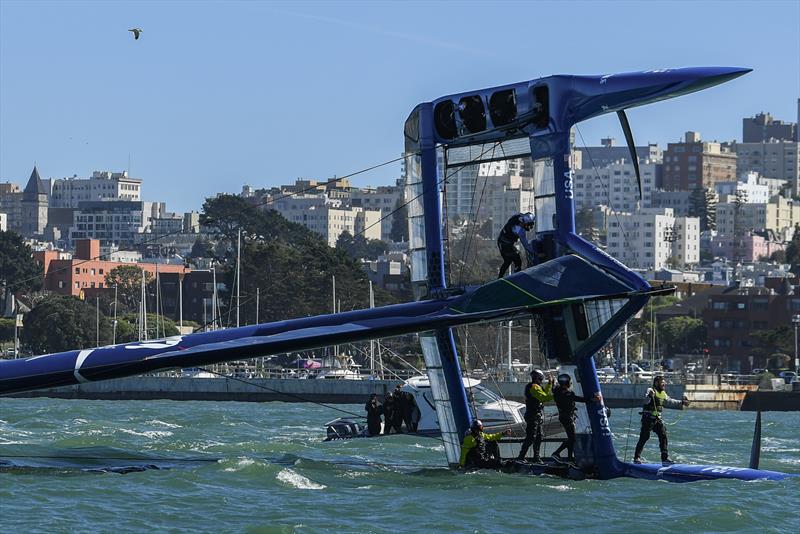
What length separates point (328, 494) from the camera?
76.1ft

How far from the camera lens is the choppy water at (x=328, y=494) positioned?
816 inches

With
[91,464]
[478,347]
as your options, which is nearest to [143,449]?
[91,464]

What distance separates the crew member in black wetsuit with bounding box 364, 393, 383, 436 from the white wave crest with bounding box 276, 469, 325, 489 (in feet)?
31.9

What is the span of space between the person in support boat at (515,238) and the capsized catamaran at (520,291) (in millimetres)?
234

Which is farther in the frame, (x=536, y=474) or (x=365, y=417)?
(x=365, y=417)

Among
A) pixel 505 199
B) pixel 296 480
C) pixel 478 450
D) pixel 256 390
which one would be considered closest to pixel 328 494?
pixel 296 480

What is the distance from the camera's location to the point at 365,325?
23766mm

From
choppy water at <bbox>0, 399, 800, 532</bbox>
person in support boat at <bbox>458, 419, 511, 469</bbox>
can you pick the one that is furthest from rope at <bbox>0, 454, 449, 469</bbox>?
person in support boat at <bbox>458, 419, 511, 469</bbox>

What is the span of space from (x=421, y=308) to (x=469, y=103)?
123 inches

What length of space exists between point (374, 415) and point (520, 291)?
1234cm

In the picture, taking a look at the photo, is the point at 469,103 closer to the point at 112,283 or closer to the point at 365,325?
the point at 365,325

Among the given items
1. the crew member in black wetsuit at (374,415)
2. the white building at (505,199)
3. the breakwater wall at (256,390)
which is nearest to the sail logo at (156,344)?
the white building at (505,199)

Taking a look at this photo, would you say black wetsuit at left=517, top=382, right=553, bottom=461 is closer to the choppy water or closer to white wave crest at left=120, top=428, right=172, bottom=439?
the choppy water

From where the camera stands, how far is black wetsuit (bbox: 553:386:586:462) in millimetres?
24141
